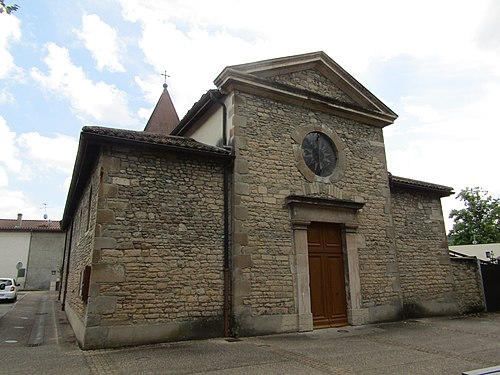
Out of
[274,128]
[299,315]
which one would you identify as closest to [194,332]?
[299,315]

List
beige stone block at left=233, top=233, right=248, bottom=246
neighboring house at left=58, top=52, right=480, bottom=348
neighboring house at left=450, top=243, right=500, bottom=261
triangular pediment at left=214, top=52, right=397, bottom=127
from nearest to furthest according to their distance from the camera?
neighboring house at left=58, top=52, right=480, bottom=348
beige stone block at left=233, top=233, right=248, bottom=246
triangular pediment at left=214, top=52, right=397, bottom=127
neighboring house at left=450, top=243, right=500, bottom=261

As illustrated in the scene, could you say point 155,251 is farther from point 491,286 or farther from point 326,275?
point 491,286

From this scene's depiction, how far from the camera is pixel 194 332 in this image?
282 inches

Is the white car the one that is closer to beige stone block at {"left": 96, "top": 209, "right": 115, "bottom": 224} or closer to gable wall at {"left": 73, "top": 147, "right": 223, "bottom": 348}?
gable wall at {"left": 73, "top": 147, "right": 223, "bottom": 348}

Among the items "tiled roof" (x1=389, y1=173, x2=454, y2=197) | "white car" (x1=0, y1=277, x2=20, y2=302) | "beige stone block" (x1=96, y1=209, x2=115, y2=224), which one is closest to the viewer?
"beige stone block" (x1=96, y1=209, x2=115, y2=224)

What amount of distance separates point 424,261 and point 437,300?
119 cm

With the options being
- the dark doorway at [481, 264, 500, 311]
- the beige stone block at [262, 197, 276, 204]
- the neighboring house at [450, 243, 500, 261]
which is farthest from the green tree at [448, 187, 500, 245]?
the beige stone block at [262, 197, 276, 204]

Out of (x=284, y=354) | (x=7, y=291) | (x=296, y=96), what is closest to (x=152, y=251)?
(x=284, y=354)

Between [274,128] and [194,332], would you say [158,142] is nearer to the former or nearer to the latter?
[274,128]

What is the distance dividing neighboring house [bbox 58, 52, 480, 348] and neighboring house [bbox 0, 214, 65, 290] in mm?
22428

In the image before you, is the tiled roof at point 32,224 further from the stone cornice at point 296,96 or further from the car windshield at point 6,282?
the stone cornice at point 296,96

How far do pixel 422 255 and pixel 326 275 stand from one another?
12.4ft

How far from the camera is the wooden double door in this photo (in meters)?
8.68

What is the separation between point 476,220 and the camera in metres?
36.7
